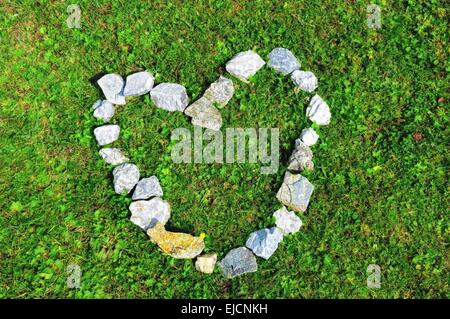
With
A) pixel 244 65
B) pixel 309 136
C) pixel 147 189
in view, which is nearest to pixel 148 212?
pixel 147 189

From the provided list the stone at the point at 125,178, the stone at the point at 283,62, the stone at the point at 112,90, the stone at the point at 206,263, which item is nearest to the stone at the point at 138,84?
the stone at the point at 112,90

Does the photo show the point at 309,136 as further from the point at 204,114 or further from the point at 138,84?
the point at 138,84

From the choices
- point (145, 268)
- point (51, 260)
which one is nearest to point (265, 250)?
point (145, 268)

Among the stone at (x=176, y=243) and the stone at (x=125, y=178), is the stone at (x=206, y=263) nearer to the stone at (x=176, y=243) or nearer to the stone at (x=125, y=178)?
the stone at (x=176, y=243)

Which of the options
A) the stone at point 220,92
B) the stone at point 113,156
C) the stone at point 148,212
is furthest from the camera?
the stone at point 220,92
